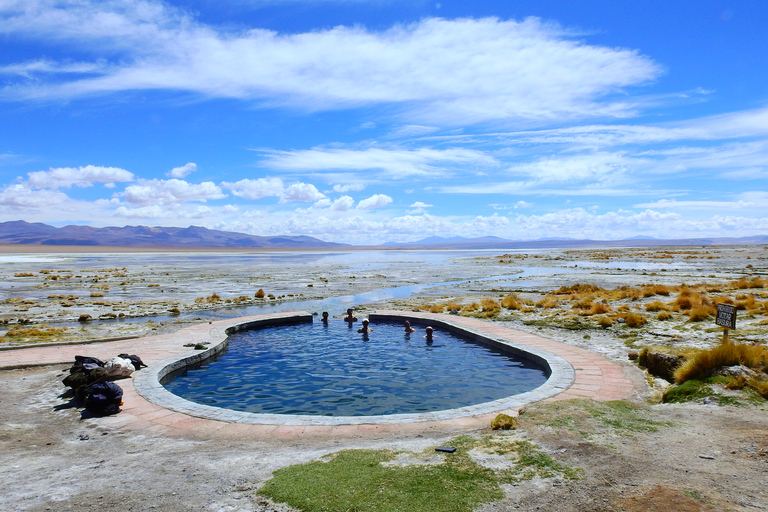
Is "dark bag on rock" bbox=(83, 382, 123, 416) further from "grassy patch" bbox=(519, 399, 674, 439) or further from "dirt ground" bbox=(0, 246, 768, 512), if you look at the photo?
"grassy patch" bbox=(519, 399, 674, 439)

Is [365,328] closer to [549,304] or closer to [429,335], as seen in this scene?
[429,335]

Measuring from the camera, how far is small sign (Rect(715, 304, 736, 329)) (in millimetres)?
9391

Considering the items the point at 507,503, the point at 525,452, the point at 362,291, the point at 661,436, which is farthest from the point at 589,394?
the point at 362,291

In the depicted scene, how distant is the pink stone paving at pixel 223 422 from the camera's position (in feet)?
23.8

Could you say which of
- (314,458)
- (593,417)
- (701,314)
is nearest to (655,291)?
(701,314)

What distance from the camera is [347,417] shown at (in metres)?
7.94

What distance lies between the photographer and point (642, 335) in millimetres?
14555

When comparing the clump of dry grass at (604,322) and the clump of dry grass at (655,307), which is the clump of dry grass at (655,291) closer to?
the clump of dry grass at (655,307)

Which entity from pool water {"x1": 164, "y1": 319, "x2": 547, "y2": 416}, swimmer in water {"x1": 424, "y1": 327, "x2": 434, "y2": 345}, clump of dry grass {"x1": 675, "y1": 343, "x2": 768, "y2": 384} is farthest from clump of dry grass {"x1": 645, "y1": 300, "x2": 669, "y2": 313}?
clump of dry grass {"x1": 675, "y1": 343, "x2": 768, "y2": 384}

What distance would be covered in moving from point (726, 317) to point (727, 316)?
40mm

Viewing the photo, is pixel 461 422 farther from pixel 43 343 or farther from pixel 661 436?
pixel 43 343

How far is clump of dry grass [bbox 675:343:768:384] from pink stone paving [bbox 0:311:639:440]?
109 centimetres

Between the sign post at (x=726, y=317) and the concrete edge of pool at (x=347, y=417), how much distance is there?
10.1 feet

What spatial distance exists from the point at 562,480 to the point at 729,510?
1417 mm
